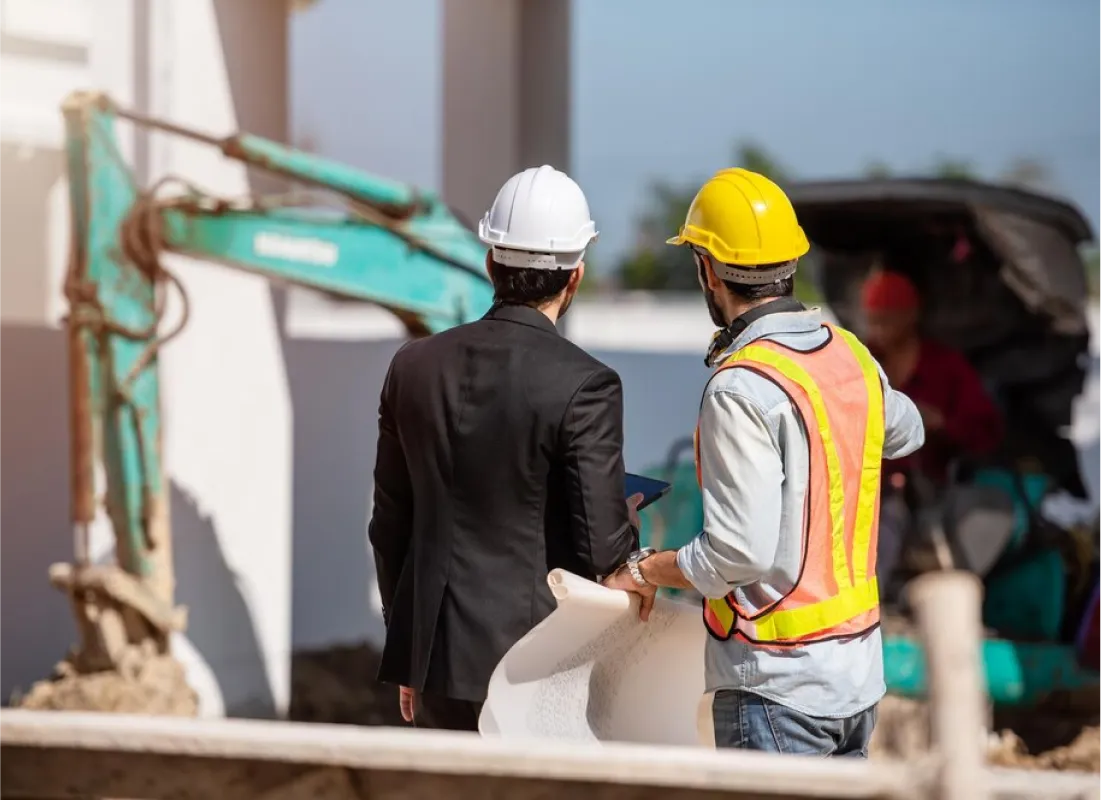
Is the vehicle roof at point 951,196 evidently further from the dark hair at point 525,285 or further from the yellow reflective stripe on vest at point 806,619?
the yellow reflective stripe on vest at point 806,619

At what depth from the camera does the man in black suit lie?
2.67m

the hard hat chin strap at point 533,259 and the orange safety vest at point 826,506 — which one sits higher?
the hard hat chin strap at point 533,259

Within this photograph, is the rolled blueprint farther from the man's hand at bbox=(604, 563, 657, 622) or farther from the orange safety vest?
the orange safety vest

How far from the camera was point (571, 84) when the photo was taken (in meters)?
8.72

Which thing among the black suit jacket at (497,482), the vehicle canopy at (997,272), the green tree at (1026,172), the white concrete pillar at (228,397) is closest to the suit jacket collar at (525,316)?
the black suit jacket at (497,482)

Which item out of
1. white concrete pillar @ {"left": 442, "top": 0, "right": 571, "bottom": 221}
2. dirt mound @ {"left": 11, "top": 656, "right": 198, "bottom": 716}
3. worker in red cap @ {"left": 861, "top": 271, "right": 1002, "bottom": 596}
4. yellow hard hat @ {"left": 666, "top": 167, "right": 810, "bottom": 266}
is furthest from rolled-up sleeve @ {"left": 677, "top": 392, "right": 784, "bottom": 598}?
white concrete pillar @ {"left": 442, "top": 0, "right": 571, "bottom": 221}

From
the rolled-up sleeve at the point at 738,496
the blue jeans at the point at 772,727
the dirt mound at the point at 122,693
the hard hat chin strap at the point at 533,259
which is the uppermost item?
the hard hat chin strap at the point at 533,259

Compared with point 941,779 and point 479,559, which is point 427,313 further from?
point 941,779

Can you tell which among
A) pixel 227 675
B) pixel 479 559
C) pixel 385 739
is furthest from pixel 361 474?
pixel 385 739

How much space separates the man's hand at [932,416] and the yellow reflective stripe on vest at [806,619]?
402 centimetres

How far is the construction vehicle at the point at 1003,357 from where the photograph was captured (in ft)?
20.2

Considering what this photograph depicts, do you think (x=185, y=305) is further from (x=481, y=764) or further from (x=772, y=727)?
(x=481, y=764)

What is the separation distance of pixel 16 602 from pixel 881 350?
403cm

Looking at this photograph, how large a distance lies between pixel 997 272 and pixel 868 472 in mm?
5264
